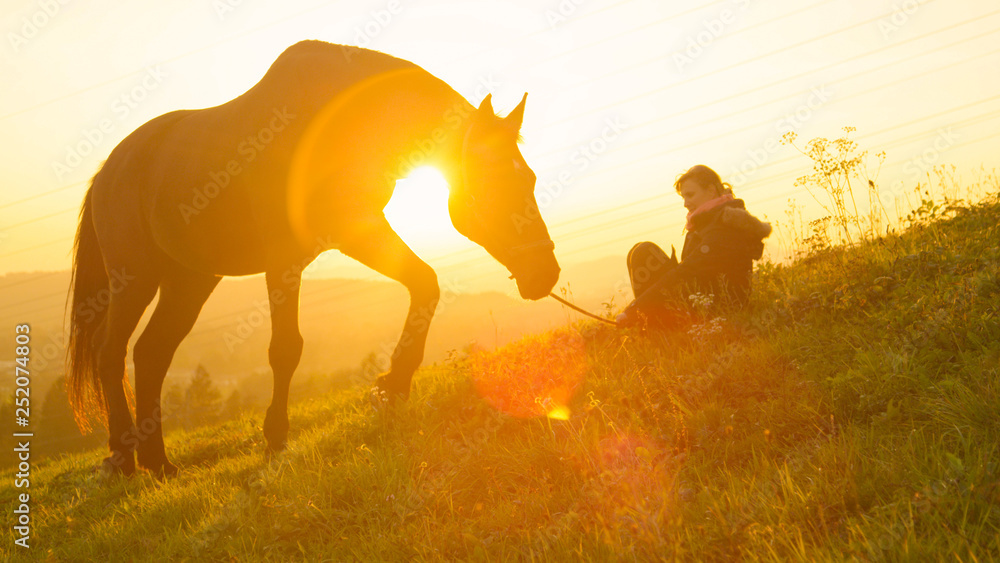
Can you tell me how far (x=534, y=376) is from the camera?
504 cm

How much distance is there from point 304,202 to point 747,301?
445 cm

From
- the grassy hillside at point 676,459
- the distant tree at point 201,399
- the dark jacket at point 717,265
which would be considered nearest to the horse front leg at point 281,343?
the grassy hillside at point 676,459

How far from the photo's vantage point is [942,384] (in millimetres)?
3096

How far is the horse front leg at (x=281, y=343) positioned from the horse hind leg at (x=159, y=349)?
1.37m

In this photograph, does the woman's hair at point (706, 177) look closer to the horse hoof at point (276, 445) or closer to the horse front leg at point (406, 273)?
the horse front leg at point (406, 273)

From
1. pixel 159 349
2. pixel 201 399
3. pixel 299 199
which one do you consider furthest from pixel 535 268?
pixel 201 399

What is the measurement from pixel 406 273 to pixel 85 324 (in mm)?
3891

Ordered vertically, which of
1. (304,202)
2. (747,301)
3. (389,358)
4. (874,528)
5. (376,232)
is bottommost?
(874,528)

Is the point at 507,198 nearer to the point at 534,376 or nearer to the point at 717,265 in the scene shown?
the point at 534,376

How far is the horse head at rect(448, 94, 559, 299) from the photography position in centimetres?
439

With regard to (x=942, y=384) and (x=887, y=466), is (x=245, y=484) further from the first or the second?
(x=942, y=384)

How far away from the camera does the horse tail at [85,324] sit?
5676 mm

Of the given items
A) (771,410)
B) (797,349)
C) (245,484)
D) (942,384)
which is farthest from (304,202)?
(942,384)

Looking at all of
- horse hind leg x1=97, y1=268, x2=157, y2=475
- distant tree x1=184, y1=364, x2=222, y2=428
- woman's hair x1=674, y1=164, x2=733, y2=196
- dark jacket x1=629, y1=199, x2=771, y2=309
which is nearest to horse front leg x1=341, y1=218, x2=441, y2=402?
dark jacket x1=629, y1=199, x2=771, y2=309
